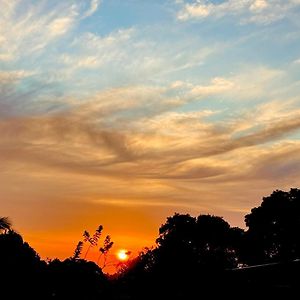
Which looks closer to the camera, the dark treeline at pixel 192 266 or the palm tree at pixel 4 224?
the dark treeline at pixel 192 266

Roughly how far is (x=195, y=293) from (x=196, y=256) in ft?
194

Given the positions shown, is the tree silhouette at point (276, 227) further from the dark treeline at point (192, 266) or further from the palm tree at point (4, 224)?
the palm tree at point (4, 224)

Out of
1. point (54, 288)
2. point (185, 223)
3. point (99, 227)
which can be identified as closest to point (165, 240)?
point (185, 223)

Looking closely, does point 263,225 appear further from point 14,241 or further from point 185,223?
point 14,241

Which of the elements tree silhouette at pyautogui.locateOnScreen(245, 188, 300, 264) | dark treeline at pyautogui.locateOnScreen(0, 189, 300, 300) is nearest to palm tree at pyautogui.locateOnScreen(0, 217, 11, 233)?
dark treeline at pyautogui.locateOnScreen(0, 189, 300, 300)

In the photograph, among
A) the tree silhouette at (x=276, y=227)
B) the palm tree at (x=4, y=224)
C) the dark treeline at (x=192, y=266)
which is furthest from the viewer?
the tree silhouette at (x=276, y=227)

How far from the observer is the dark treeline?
14.0m

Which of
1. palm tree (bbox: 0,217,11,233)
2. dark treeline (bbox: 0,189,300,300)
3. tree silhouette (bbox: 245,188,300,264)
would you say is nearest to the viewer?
dark treeline (bbox: 0,189,300,300)

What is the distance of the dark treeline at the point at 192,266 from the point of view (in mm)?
13953

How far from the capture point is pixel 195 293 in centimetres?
1712

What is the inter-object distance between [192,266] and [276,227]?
48.4 meters

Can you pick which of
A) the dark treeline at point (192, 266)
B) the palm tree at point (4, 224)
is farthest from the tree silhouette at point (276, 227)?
the palm tree at point (4, 224)

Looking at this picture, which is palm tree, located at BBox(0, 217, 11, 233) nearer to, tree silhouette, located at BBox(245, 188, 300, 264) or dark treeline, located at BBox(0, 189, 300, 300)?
dark treeline, located at BBox(0, 189, 300, 300)

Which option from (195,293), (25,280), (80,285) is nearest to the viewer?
(195,293)
